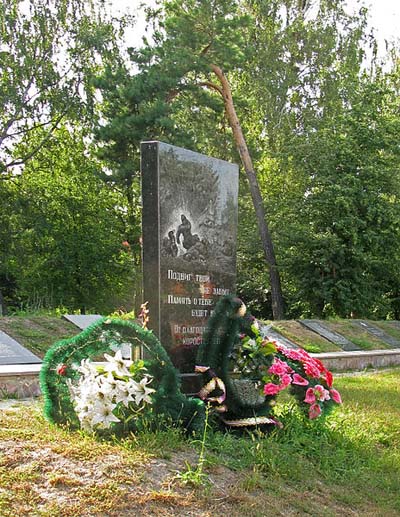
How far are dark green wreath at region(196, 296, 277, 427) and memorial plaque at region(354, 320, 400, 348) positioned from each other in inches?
398

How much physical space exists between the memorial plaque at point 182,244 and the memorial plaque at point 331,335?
7495 millimetres

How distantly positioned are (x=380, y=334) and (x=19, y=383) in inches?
415

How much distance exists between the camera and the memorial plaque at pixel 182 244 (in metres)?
6.22

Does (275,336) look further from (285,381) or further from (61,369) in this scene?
(61,369)

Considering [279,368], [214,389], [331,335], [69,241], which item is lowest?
[331,335]

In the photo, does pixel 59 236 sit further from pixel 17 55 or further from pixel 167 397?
pixel 167 397

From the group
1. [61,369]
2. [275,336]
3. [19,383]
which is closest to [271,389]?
[61,369]

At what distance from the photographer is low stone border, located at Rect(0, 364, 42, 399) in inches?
290

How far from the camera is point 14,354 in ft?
28.8

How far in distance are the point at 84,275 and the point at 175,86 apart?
536cm

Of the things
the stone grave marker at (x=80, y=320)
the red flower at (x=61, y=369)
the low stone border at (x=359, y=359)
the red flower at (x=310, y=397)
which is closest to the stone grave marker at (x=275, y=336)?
the low stone border at (x=359, y=359)

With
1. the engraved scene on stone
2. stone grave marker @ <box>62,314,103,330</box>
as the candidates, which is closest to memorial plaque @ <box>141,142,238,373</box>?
the engraved scene on stone

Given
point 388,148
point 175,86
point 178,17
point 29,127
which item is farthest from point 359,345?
point 29,127

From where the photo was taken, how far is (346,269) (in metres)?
19.9
